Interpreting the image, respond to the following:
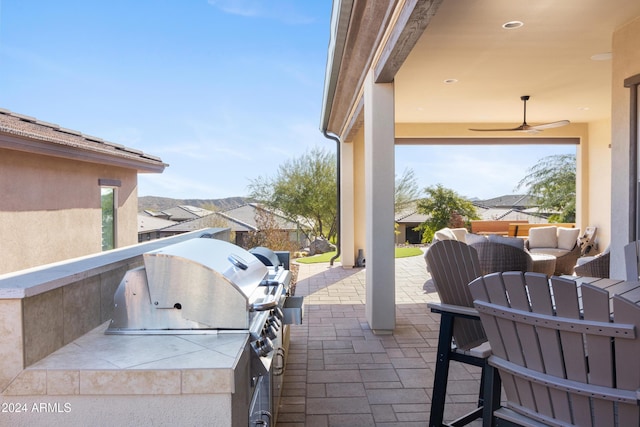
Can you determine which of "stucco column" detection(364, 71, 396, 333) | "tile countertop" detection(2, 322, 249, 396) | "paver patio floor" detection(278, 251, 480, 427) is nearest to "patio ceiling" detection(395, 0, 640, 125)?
"stucco column" detection(364, 71, 396, 333)

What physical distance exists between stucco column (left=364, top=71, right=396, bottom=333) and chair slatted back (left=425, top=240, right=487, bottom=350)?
1953mm

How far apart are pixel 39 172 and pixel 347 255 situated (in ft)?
17.4

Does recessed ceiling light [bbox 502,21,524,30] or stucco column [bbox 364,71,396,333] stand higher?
recessed ceiling light [bbox 502,21,524,30]

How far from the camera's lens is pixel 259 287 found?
2.29 meters

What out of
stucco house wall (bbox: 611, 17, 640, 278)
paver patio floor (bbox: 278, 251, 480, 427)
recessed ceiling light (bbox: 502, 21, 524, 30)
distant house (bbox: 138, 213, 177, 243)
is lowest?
paver patio floor (bbox: 278, 251, 480, 427)

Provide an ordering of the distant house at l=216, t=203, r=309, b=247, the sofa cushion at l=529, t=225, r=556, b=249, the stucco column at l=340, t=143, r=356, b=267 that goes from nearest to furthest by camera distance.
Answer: the sofa cushion at l=529, t=225, r=556, b=249
the stucco column at l=340, t=143, r=356, b=267
the distant house at l=216, t=203, r=309, b=247

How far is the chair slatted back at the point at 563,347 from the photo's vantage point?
1.47 metres

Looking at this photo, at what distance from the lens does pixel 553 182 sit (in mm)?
21844

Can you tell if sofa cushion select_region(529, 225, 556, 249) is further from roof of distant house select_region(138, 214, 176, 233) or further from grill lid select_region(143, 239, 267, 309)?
roof of distant house select_region(138, 214, 176, 233)

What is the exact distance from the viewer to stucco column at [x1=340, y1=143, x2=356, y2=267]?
930cm

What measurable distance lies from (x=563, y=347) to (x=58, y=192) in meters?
7.39

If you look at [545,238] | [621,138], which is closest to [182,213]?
[545,238]

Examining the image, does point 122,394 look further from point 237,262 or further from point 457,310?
point 457,310

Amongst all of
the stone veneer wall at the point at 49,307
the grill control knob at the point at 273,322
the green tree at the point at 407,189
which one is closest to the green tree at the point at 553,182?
the green tree at the point at 407,189
